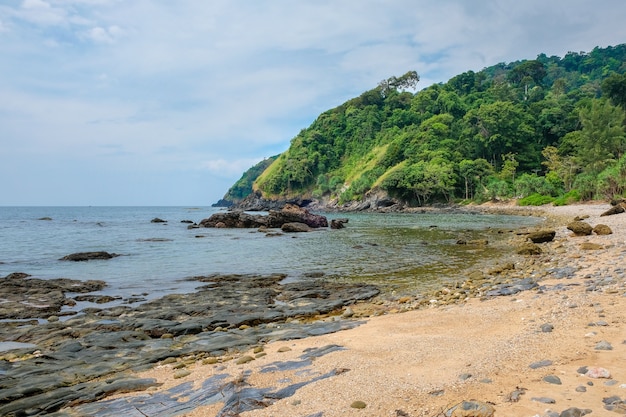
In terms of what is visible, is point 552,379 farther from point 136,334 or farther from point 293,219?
point 293,219

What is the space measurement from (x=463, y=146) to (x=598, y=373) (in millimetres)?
98258

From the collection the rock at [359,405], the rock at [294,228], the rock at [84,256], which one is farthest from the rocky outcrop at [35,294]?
the rock at [294,228]

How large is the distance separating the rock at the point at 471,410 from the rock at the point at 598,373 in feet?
5.37

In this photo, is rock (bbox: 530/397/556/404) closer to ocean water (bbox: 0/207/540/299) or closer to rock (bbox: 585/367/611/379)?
rock (bbox: 585/367/611/379)

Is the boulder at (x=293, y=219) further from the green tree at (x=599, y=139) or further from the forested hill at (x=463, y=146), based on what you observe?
the green tree at (x=599, y=139)

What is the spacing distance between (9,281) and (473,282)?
19.9 m

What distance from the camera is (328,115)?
14812 centimetres

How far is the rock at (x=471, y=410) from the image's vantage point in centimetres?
430

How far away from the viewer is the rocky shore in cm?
501

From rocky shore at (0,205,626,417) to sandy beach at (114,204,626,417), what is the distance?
0.09ft

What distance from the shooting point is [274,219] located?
49.7 metres

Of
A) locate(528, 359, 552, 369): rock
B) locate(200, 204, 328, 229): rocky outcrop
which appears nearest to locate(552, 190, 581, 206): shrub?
locate(200, 204, 328, 229): rocky outcrop

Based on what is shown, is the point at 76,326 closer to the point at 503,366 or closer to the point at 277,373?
the point at 277,373

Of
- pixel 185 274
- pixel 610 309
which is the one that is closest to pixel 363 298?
pixel 610 309
